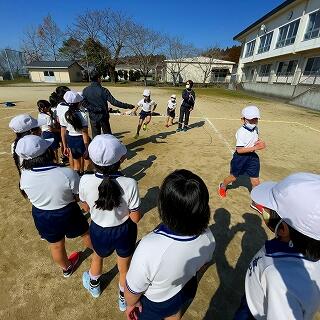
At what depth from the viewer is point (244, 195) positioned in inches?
180

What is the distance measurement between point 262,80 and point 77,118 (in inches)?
1211

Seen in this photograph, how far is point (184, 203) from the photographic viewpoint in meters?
1.30

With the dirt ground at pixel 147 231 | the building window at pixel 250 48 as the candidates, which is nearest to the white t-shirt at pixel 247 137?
the dirt ground at pixel 147 231

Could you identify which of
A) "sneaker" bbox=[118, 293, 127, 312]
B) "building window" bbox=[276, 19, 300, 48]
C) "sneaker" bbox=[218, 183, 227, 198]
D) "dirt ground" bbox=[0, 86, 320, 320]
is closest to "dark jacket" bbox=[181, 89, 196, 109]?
"dirt ground" bbox=[0, 86, 320, 320]

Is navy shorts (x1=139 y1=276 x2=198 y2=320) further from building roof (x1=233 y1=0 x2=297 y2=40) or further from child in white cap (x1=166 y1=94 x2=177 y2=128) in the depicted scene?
building roof (x1=233 y1=0 x2=297 y2=40)

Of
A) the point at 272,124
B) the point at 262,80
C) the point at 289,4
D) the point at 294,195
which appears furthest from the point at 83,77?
the point at 294,195

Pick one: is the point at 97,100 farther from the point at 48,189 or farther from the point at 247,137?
the point at 48,189

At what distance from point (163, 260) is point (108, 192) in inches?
28.7

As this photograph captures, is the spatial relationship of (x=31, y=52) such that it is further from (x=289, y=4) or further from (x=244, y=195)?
(x=244, y=195)

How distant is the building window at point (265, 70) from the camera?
1117 inches

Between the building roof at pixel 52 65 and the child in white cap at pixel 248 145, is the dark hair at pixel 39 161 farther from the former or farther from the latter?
the building roof at pixel 52 65

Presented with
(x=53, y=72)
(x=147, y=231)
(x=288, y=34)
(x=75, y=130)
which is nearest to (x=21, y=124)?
(x=75, y=130)

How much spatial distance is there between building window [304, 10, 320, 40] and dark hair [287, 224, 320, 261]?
23783mm

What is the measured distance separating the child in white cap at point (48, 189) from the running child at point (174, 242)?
113cm
